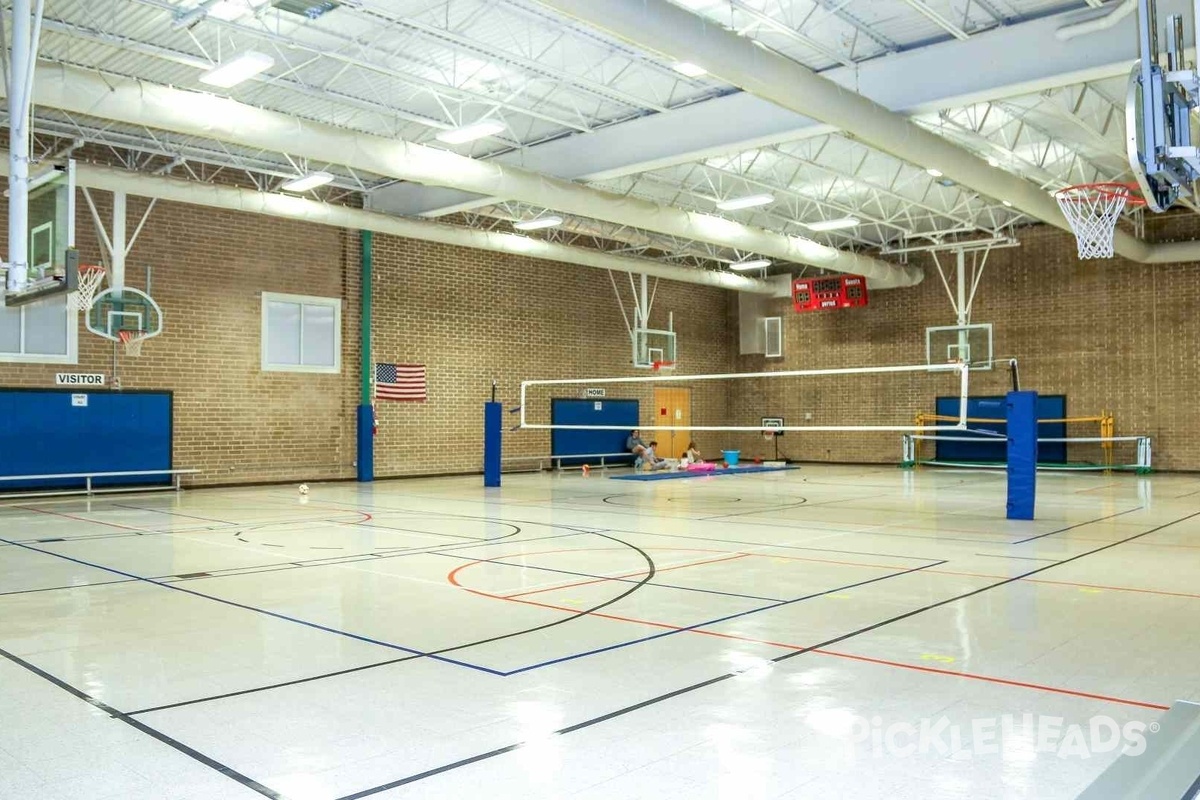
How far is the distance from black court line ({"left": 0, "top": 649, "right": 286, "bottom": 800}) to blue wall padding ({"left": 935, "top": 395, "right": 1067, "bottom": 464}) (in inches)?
978

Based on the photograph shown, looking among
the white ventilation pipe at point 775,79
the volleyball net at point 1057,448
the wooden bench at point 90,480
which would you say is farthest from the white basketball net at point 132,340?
the volleyball net at point 1057,448

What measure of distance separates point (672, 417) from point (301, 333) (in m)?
13.3

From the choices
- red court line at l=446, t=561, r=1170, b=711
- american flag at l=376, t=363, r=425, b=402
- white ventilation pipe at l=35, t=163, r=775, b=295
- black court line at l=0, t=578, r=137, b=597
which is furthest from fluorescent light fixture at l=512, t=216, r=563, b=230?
red court line at l=446, t=561, r=1170, b=711

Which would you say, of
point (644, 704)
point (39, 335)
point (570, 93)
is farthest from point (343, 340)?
point (644, 704)

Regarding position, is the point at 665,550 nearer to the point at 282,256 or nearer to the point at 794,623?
the point at 794,623

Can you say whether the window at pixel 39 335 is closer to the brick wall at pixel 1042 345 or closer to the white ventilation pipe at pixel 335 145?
the white ventilation pipe at pixel 335 145

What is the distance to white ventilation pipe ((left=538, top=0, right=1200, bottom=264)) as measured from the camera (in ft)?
34.8

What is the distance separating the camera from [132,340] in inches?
764

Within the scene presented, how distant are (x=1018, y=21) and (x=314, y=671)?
1304 centimetres

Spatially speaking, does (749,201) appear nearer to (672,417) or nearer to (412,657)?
(672,417)

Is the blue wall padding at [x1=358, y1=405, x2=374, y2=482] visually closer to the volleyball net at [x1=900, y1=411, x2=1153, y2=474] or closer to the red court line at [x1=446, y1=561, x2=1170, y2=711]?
the volleyball net at [x1=900, y1=411, x2=1153, y2=474]

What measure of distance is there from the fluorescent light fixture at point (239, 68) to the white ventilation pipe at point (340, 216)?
5.38 meters

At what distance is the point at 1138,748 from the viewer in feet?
14.5

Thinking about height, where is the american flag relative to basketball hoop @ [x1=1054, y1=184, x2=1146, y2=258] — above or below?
below
